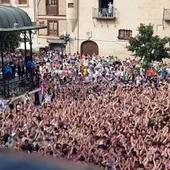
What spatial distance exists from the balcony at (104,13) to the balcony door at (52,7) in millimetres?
3232

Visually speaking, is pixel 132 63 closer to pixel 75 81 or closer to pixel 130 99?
pixel 75 81

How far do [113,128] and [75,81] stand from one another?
10.5 metres

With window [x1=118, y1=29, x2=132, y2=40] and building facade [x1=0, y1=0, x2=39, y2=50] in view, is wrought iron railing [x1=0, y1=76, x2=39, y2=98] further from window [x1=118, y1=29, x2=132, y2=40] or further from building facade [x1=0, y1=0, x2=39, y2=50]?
building facade [x1=0, y1=0, x2=39, y2=50]

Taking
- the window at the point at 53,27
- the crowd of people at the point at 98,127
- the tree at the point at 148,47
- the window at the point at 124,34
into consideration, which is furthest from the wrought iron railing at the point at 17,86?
the window at the point at 53,27

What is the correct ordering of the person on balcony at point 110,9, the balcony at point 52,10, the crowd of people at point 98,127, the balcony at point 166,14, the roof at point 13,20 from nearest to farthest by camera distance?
the crowd of people at point 98,127
the roof at point 13,20
the balcony at point 166,14
the person on balcony at point 110,9
the balcony at point 52,10

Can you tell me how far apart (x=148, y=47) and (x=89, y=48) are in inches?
349

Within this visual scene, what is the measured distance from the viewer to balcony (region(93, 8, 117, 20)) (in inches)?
1350

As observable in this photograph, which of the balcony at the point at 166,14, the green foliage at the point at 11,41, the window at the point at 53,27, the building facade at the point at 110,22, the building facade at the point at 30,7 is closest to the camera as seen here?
the green foliage at the point at 11,41

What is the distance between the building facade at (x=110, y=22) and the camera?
32.9 meters

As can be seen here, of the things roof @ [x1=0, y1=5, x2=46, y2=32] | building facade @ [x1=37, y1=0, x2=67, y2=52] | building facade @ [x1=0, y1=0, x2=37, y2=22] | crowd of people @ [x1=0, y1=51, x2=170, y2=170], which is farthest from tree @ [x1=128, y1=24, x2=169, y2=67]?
building facade @ [x1=0, y1=0, x2=37, y2=22]

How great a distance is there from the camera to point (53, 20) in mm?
36969

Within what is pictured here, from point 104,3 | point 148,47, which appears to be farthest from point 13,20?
point 104,3

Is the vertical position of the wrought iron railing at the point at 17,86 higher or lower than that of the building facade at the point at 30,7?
lower

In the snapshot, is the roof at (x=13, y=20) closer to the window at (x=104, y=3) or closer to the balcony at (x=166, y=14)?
the balcony at (x=166, y=14)
